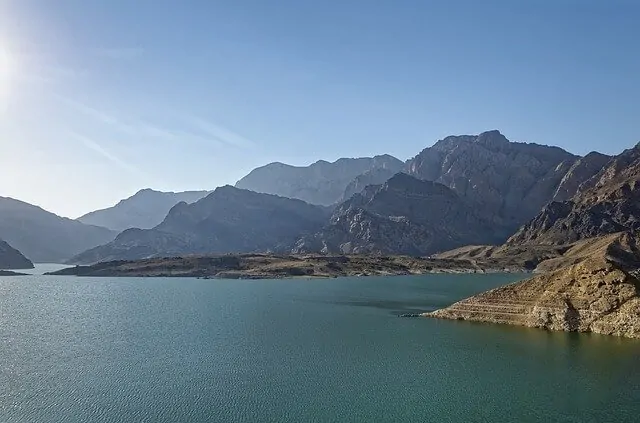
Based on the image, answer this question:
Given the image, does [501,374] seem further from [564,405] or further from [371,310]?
[371,310]

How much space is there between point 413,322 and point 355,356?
29.2 meters

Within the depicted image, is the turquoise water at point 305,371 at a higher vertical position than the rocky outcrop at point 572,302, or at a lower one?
lower

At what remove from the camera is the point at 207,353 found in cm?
6900

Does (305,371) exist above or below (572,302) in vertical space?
below

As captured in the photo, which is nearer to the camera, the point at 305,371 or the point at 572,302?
the point at 305,371

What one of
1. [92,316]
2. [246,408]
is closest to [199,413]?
[246,408]

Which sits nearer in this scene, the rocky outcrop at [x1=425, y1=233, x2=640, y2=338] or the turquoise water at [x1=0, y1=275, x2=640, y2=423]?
the turquoise water at [x1=0, y1=275, x2=640, y2=423]

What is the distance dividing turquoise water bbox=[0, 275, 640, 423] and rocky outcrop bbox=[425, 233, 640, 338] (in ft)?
11.6

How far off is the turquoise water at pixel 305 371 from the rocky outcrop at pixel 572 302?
3.55m

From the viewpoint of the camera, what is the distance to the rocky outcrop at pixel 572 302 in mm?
75125

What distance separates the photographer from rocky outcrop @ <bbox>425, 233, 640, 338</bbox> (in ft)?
246

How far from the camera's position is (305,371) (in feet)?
193

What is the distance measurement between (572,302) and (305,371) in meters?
45.0

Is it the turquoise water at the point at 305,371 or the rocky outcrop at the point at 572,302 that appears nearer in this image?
the turquoise water at the point at 305,371
